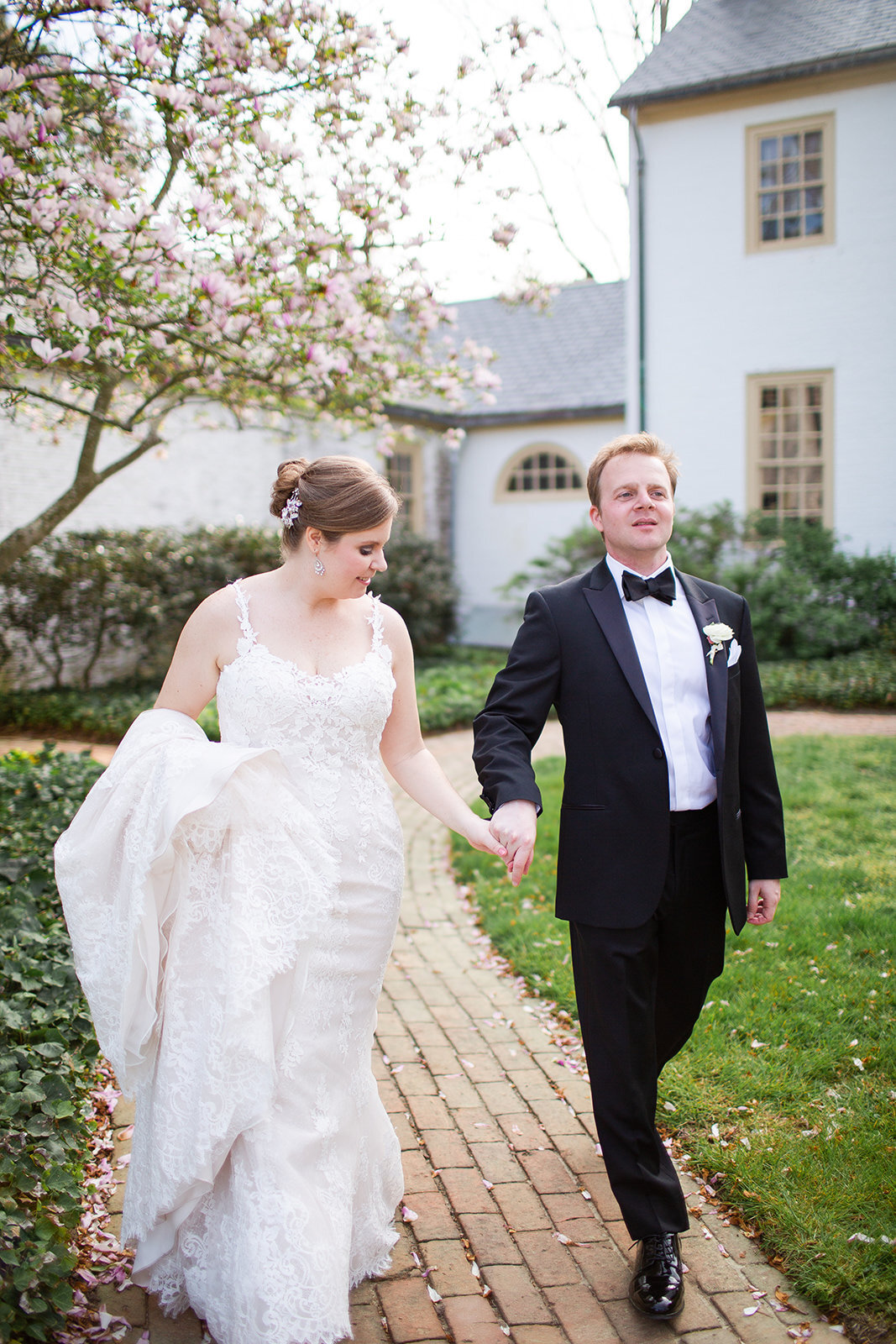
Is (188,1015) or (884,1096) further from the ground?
(188,1015)

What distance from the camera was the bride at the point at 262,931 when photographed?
8.00 ft

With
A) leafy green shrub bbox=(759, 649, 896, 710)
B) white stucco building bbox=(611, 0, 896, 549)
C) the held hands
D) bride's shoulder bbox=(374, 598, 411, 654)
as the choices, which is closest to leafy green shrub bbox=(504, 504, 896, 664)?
white stucco building bbox=(611, 0, 896, 549)

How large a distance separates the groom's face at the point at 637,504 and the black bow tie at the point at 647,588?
0.07 metres

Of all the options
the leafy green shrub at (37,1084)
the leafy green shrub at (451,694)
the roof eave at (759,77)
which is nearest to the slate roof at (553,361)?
the roof eave at (759,77)

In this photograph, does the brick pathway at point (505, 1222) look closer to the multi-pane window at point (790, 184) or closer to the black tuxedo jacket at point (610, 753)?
the black tuxedo jacket at point (610, 753)

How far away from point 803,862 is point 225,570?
8955 millimetres

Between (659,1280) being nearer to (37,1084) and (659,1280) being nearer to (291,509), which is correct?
(37,1084)

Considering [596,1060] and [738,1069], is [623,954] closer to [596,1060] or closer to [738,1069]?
[596,1060]

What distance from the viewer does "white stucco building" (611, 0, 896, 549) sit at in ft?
41.4

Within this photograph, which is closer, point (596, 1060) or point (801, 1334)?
point (801, 1334)

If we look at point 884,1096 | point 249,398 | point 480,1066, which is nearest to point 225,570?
point 249,398

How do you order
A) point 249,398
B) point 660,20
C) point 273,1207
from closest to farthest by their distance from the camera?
point 273,1207 < point 249,398 < point 660,20

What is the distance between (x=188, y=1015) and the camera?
2533mm

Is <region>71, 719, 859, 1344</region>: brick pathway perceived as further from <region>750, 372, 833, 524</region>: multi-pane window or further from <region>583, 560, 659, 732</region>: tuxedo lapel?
<region>750, 372, 833, 524</region>: multi-pane window
